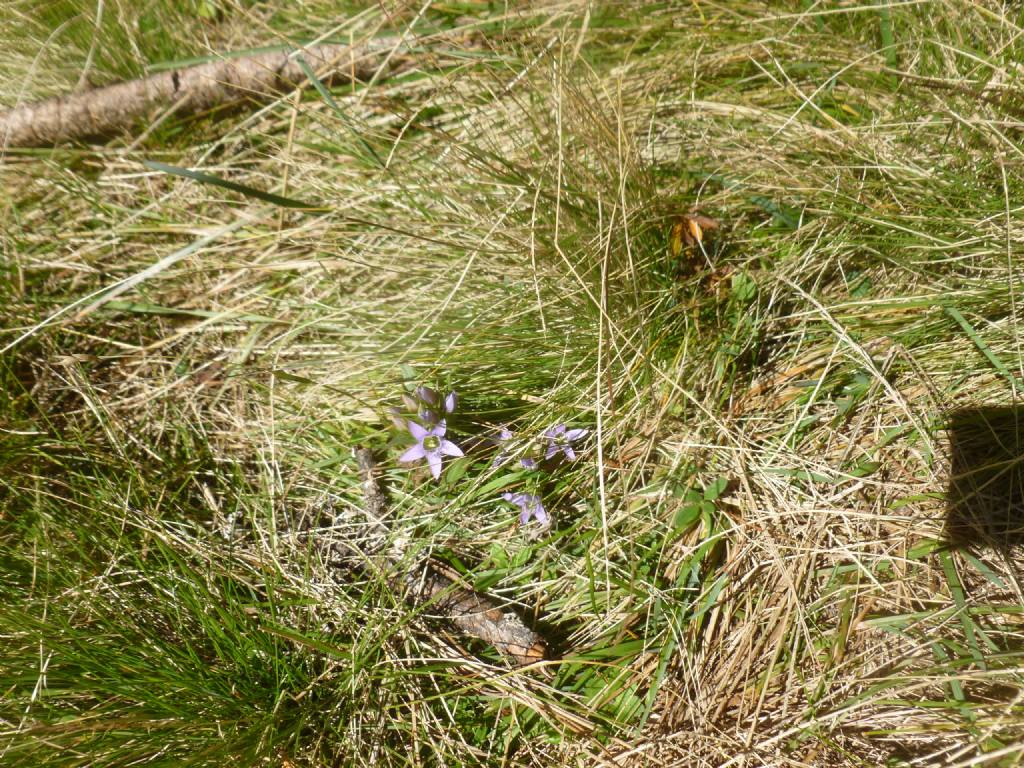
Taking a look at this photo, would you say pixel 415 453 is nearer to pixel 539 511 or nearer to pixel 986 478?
pixel 539 511

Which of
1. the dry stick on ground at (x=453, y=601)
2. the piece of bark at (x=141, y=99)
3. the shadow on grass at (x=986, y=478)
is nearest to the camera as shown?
the shadow on grass at (x=986, y=478)

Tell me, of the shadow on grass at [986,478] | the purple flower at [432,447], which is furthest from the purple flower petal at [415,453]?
the shadow on grass at [986,478]

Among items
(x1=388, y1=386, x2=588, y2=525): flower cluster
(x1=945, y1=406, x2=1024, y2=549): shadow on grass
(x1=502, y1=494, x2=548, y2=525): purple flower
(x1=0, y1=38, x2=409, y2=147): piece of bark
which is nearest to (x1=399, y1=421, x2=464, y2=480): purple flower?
(x1=388, y1=386, x2=588, y2=525): flower cluster

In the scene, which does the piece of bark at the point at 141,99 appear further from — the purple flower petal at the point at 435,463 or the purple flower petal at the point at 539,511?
the purple flower petal at the point at 539,511

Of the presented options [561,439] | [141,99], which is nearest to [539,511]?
[561,439]

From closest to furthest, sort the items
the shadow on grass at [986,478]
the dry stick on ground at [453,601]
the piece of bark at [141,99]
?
the shadow on grass at [986,478]
the dry stick on ground at [453,601]
the piece of bark at [141,99]

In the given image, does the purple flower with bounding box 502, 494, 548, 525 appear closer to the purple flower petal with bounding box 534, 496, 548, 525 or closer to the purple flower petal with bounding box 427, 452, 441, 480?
A: the purple flower petal with bounding box 534, 496, 548, 525
